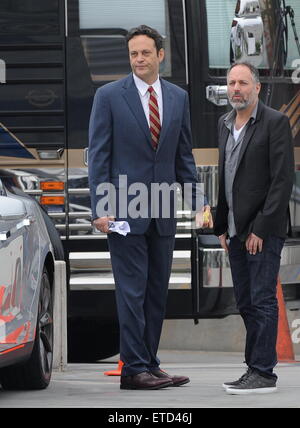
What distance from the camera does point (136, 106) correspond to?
7246mm

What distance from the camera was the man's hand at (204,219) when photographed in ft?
23.7

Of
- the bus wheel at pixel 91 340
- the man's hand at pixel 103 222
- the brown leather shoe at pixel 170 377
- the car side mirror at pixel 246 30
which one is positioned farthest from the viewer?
the bus wheel at pixel 91 340

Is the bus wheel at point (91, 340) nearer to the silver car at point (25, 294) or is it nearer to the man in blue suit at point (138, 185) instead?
the silver car at point (25, 294)

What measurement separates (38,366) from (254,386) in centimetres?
120

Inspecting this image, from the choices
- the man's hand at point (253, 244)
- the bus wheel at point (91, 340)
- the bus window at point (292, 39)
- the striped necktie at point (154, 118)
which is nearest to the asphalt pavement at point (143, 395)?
the man's hand at point (253, 244)

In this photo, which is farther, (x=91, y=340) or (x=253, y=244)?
(x=91, y=340)

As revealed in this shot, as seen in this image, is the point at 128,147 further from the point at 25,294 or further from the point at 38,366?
the point at 38,366

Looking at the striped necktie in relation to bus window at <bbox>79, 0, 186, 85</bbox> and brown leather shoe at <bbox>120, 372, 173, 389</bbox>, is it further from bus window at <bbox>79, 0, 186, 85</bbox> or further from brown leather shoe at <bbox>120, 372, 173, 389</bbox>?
bus window at <bbox>79, 0, 186, 85</bbox>

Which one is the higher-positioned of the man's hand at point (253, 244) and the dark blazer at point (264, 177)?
the dark blazer at point (264, 177)

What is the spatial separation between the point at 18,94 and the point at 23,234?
10.3 feet

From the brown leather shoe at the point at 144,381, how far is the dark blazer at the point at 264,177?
2.93 feet

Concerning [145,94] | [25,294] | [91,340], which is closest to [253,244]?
[145,94]

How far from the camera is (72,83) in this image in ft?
32.3

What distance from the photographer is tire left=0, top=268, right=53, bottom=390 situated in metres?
7.28
